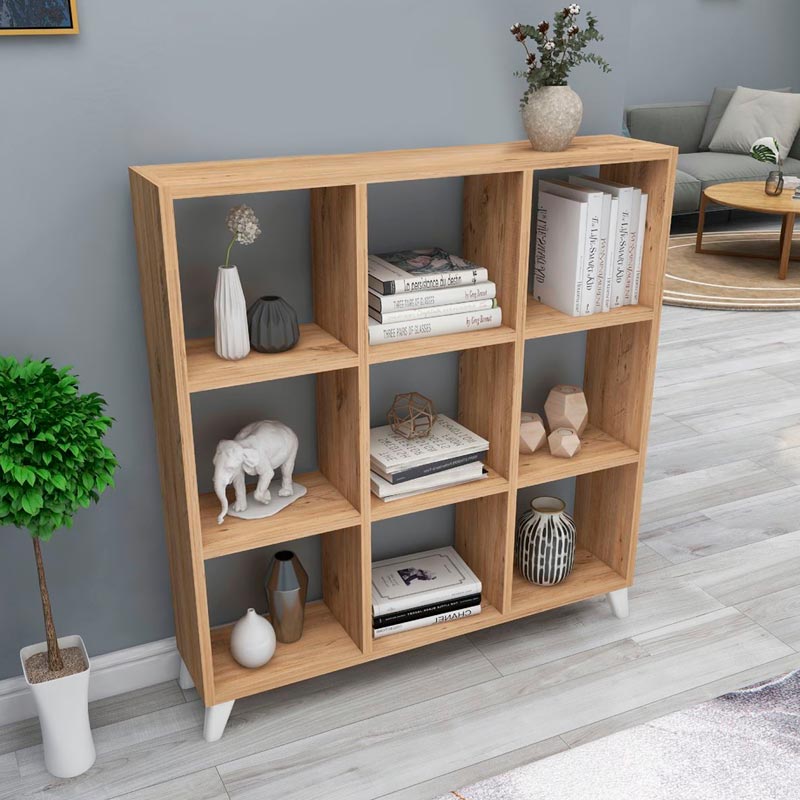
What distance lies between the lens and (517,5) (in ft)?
7.05

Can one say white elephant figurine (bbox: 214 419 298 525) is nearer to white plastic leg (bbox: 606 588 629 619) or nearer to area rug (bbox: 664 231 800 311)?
white plastic leg (bbox: 606 588 629 619)

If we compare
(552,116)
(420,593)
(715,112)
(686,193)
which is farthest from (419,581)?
(715,112)

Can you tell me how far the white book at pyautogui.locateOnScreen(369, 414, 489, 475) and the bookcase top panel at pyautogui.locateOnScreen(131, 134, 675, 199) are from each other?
0.64m

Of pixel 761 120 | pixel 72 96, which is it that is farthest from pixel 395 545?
pixel 761 120

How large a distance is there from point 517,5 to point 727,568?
170 centimetres

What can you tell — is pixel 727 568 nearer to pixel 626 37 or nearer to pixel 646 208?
pixel 646 208

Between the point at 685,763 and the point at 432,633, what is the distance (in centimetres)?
63

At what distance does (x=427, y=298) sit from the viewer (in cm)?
202

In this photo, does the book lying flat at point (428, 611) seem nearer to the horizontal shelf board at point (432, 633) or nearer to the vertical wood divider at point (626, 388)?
the horizontal shelf board at point (432, 633)

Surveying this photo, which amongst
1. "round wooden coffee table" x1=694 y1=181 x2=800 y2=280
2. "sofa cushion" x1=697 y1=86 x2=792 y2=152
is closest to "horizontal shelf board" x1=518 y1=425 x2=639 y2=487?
"round wooden coffee table" x1=694 y1=181 x2=800 y2=280

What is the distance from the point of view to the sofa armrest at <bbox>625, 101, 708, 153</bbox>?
671 centimetres

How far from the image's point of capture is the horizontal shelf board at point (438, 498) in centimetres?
213

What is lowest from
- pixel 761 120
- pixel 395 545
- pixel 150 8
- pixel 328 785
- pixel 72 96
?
pixel 328 785

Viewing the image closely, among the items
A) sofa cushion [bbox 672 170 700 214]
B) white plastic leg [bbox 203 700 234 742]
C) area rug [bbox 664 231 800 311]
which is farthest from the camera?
sofa cushion [bbox 672 170 700 214]
